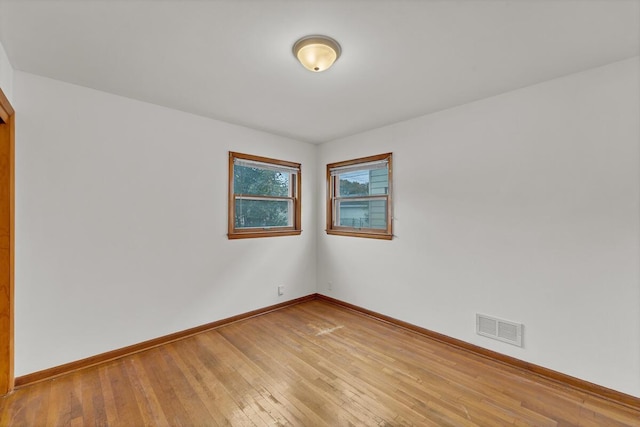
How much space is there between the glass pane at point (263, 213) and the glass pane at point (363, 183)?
85cm

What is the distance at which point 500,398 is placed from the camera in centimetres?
209

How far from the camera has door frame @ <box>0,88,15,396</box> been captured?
2094 millimetres

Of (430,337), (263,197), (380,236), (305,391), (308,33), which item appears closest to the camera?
(308,33)

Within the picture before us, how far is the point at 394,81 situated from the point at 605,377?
2.84 m

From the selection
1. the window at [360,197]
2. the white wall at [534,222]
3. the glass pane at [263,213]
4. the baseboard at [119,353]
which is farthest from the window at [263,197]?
the white wall at [534,222]

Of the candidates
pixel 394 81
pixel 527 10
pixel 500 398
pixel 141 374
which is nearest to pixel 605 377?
pixel 500 398

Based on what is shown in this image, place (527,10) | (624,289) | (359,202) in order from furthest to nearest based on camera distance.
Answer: (359,202), (624,289), (527,10)

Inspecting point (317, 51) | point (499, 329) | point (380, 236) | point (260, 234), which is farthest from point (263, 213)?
point (499, 329)

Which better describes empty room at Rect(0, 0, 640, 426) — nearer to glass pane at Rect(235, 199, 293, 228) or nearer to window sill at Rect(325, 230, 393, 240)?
window sill at Rect(325, 230, 393, 240)

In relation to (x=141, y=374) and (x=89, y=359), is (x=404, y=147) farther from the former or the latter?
(x=89, y=359)

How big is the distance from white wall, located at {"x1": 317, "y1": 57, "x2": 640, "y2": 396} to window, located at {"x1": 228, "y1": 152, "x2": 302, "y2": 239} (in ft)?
5.15

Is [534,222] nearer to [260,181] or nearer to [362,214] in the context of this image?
[362,214]

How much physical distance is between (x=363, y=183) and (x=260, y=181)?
1.46m

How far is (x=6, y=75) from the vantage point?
203cm
